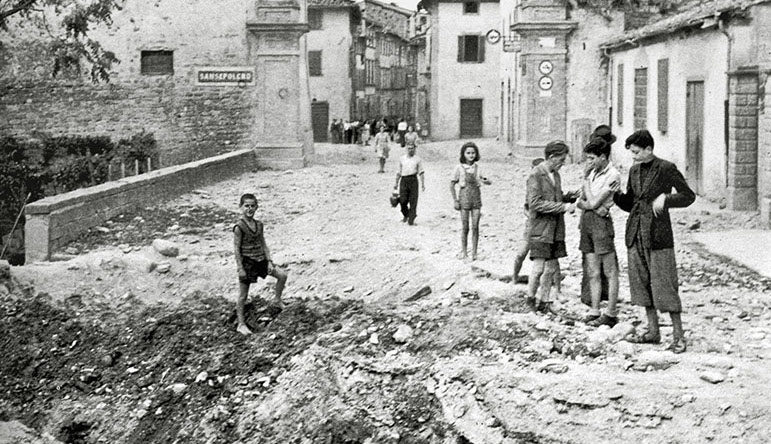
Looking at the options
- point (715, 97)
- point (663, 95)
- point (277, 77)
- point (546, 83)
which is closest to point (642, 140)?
point (715, 97)

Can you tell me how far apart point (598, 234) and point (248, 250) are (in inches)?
119

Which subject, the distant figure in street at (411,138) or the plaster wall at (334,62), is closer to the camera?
the distant figure in street at (411,138)

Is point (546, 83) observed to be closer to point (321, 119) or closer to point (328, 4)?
point (321, 119)

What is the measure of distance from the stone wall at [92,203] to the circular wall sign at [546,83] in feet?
35.1

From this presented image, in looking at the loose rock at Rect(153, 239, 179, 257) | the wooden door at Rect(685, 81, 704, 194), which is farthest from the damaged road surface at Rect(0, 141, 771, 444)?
the wooden door at Rect(685, 81, 704, 194)

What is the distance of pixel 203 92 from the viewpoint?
82.6ft

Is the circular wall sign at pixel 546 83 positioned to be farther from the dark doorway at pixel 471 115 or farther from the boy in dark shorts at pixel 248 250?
the boy in dark shorts at pixel 248 250

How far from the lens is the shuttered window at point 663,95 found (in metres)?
19.3

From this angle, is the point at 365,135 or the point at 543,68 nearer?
the point at 543,68

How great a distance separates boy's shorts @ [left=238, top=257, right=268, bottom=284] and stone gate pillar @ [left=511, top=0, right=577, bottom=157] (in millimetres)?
19333

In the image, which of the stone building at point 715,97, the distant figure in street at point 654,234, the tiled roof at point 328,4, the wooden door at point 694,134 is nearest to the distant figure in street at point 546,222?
the distant figure in street at point 654,234

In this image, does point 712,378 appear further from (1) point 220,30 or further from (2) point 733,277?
(1) point 220,30

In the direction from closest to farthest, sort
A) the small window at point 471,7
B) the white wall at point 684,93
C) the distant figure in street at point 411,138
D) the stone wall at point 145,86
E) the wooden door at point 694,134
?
the distant figure in street at point 411,138 < the white wall at point 684,93 < the wooden door at point 694,134 < the stone wall at point 145,86 < the small window at point 471,7

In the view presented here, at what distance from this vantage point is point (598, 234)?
834 cm
